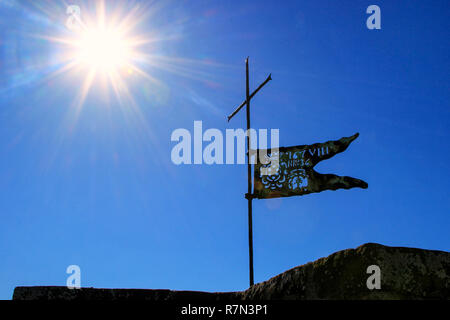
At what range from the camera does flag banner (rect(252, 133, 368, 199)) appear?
24.5 ft

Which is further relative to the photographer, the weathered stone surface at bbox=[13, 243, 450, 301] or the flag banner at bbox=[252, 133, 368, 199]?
the flag banner at bbox=[252, 133, 368, 199]

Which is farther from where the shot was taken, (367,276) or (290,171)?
(290,171)

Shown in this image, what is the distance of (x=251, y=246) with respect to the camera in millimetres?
6879

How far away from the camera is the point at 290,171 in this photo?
771cm

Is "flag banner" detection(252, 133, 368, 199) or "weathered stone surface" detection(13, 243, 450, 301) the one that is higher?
"flag banner" detection(252, 133, 368, 199)

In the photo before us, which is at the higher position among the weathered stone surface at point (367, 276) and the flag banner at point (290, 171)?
the flag banner at point (290, 171)

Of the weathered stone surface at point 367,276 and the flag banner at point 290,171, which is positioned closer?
the weathered stone surface at point 367,276

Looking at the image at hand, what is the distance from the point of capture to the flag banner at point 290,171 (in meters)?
7.46

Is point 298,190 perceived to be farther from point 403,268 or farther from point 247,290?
point 403,268
